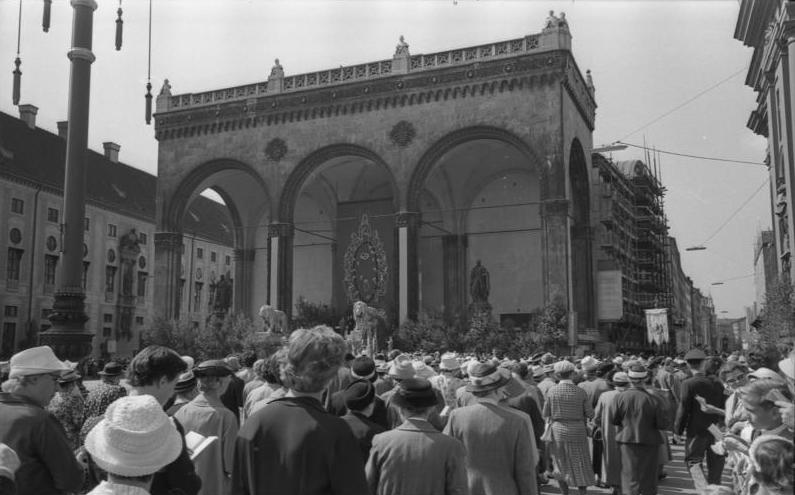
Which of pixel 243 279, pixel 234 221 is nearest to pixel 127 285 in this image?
pixel 234 221

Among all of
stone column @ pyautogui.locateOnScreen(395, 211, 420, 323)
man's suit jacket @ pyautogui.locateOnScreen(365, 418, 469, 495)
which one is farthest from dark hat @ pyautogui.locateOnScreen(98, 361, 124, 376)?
stone column @ pyautogui.locateOnScreen(395, 211, 420, 323)

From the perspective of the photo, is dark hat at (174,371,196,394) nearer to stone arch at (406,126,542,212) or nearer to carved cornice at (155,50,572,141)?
stone arch at (406,126,542,212)

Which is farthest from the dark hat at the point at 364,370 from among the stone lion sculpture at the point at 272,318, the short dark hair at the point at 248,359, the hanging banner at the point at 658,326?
the hanging banner at the point at 658,326

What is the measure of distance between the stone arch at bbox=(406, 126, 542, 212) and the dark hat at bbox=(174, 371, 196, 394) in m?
26.8

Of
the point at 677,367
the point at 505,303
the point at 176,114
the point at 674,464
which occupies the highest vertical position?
the point at 176,114

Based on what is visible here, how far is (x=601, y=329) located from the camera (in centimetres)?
3681

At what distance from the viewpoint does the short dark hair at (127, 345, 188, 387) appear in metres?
3.81

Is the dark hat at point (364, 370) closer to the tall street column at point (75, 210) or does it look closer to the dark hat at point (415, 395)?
the dark hat at point (415, 395)

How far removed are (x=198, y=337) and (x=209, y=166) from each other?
9.18 metres

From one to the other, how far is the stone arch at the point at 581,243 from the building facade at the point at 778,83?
8002mm

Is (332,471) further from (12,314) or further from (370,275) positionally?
(12,314)

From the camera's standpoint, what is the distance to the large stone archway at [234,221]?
37156 mm

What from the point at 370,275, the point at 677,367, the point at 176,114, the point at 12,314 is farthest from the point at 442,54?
the point at 12,314

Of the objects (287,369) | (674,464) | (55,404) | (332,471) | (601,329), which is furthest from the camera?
(601,329)
